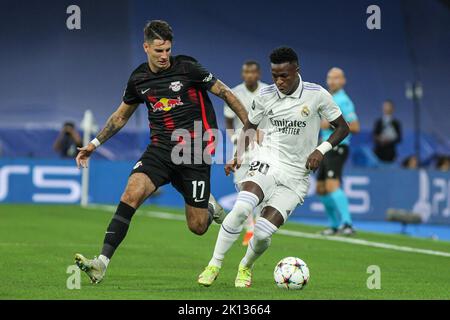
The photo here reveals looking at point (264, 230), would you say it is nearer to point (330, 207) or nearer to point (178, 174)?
point (178, 174)

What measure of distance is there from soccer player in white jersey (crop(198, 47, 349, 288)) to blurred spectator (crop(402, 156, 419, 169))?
533 inches

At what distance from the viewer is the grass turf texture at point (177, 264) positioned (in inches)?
339

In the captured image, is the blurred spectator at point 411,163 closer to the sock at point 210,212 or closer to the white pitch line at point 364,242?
the white pitch line at point 364,242

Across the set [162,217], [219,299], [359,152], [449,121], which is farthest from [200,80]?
[449,121]

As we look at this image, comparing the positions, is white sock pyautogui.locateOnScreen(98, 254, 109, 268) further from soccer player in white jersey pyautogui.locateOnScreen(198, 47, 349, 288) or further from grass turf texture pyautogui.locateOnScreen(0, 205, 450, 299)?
soccer player in white jersey pyautogui.locateOnScreen(198, 47, 349, 288)

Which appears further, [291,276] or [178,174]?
[178,174]

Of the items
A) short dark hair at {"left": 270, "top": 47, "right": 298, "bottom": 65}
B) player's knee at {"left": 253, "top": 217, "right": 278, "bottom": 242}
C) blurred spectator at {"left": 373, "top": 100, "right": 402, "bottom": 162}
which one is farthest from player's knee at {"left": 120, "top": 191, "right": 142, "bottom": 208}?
blurred spectator at {"left": 373, "top": 100, "right": 402, "bottom": 162}

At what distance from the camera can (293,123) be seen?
9.51m

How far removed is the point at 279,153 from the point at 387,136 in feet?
44.8

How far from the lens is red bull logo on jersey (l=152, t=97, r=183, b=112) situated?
31.7 feet

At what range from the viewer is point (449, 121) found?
79.9ft

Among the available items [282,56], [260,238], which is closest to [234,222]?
[260,238]

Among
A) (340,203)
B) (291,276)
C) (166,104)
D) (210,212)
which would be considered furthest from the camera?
(340,203)

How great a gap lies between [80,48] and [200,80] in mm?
16459
